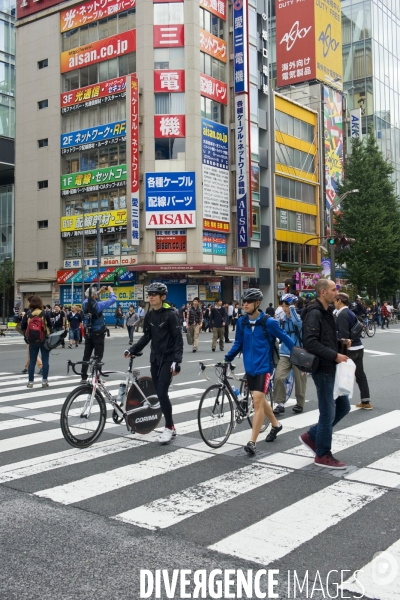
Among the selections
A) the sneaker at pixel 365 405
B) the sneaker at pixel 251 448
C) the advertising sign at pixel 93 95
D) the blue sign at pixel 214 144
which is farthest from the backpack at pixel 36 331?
the advertising sign at pixel 93 95

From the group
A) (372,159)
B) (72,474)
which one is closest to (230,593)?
(72,474)

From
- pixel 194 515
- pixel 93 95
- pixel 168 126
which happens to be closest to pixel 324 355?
pixel 194 515

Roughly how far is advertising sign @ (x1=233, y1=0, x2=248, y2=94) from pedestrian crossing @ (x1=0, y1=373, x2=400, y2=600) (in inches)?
1557

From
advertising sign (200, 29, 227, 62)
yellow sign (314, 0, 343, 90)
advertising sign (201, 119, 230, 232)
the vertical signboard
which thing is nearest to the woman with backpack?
advertising sign (201, 119, 230, 232)

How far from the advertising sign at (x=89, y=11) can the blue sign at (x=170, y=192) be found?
12646mm

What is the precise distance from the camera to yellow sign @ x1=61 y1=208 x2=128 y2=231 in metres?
43.7

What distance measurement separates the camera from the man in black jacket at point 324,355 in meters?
5.95

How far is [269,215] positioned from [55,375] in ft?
124

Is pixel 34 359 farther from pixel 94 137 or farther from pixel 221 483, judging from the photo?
pixel 94 137

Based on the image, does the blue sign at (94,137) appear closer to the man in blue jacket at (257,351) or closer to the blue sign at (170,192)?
the blue sign at (170,192)

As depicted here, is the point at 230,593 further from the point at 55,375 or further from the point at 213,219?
the point at 213,219

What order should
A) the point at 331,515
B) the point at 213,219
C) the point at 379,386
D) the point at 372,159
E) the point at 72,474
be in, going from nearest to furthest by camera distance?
1. the point at 331,515
2. the point at 72,474
3. the point at 379,386
4. the point at 213,219
5. the point at 372,159

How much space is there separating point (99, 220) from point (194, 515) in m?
38.9

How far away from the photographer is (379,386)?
481 inches
